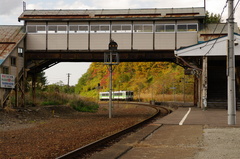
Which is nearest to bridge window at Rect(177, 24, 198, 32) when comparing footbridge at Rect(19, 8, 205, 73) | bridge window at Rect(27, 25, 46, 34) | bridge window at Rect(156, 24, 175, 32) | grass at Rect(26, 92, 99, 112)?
footbridge at Rect(19, 8, 205, 73)

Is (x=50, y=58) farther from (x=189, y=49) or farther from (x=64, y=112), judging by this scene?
(x=189, y=49)

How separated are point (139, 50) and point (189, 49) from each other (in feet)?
13.2

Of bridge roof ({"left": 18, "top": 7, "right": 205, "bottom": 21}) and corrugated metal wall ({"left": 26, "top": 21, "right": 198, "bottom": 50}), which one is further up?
bridge roof ({"left": 18, "top": 7, "right": 205, "bottom": 21})

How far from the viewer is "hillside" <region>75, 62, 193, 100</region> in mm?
70750

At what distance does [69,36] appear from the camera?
2869 centimetres

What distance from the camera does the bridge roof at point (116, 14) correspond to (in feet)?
92.1

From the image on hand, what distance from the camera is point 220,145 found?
10242 mm

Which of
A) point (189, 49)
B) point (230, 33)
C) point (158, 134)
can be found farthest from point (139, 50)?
point (158, 134)

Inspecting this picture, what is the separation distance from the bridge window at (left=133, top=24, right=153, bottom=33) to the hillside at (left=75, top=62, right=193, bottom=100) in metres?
38.2

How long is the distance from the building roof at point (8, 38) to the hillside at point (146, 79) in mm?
40720

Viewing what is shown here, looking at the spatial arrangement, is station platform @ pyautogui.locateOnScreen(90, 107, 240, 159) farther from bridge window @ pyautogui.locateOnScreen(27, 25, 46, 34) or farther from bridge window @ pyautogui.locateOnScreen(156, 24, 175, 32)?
bridge window @ pyautogui.locateOnScreen(27, 25, 46, 34)

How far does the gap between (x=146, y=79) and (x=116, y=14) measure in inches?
2065

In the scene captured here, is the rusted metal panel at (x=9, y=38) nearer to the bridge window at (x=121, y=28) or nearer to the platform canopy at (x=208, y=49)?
the bridge window at (x=121, y=28)

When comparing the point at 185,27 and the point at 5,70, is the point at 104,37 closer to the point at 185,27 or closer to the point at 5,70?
the point at 185,27
